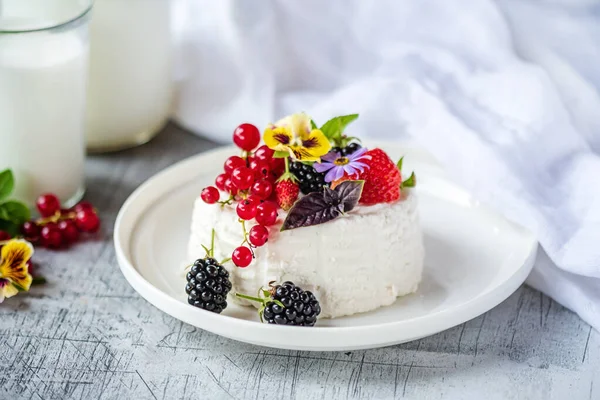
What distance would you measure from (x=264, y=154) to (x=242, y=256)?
218 mm

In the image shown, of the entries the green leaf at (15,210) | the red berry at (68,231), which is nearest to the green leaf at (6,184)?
the green leaf at (15,210)

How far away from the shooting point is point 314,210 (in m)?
1.61

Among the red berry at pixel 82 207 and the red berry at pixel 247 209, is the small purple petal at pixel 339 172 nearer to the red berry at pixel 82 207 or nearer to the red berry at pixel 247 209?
the red berry at pixel 247 209

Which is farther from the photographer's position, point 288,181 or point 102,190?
point 102,190

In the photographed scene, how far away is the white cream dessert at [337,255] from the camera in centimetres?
163

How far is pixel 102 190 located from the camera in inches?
90.0

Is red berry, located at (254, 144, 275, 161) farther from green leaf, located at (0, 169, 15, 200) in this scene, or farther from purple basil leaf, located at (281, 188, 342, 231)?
green leaf, located at (0, 169, 15, 200)

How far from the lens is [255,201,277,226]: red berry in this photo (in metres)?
1.60

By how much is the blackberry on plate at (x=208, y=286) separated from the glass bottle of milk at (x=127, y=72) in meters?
0.90

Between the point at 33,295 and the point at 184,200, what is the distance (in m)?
0.42

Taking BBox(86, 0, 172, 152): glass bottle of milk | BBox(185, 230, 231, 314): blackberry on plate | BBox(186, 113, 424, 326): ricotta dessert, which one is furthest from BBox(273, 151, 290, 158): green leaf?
BBox(86, 0, 172, 152): glass bottle of milk

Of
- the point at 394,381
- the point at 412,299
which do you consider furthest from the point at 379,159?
the point at 394,381

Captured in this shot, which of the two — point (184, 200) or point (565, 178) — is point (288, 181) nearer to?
point (184, 200)

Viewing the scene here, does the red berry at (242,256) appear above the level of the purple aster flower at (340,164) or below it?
below
